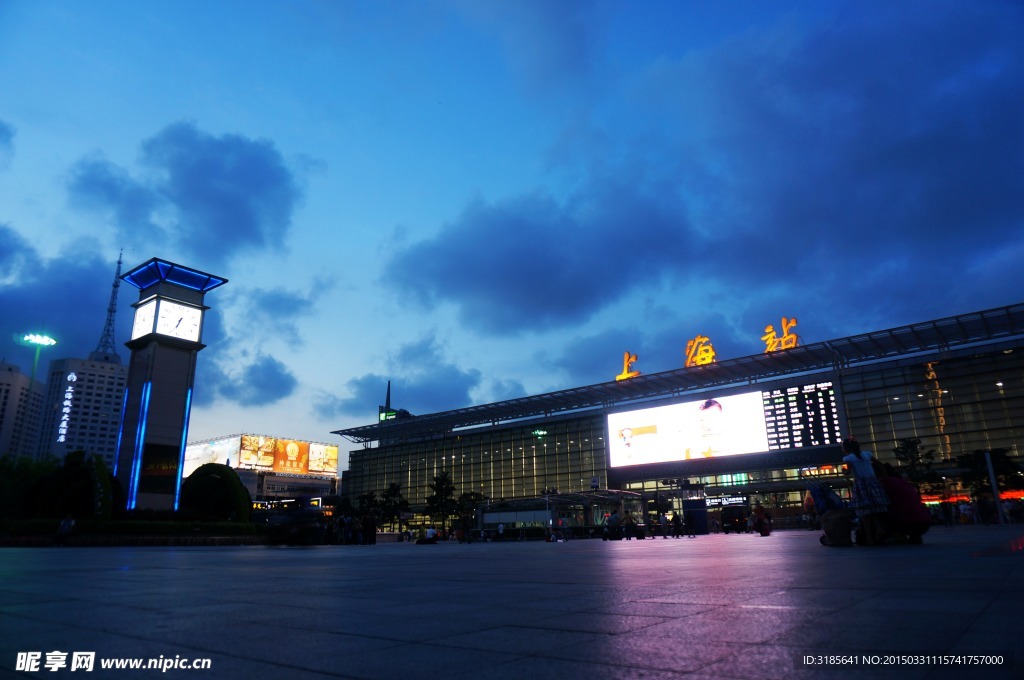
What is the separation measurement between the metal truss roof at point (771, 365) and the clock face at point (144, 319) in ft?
152

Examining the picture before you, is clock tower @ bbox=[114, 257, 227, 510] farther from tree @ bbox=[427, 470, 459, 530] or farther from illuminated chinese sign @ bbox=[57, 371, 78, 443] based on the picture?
illuminated chinese sign @ bbox=[57, 371, 78, 443]

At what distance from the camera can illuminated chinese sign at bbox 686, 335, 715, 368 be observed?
222 ft

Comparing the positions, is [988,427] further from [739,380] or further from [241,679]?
[241,679]

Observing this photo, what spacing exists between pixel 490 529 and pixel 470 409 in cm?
3551

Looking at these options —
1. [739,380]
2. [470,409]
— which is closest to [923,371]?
[739,380]

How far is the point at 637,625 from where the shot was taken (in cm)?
298

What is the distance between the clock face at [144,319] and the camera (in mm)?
42406

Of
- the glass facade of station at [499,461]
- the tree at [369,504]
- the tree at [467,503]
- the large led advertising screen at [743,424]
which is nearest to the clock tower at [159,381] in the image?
the tree at [467,503]

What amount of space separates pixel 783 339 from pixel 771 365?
320 centimetres

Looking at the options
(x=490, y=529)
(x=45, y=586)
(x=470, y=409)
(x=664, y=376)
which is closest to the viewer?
(x=45, y=586)

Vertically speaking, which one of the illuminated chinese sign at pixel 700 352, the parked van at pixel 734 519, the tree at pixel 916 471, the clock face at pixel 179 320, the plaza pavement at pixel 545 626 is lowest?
the parked van at pixel 734 519

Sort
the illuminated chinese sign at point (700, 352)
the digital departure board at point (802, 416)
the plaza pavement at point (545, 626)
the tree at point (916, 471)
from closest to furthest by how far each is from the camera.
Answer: the plaza pavement at point (545, 626) → the tree at point (916, 471) → the digital departure board at point (802, 416) → the illuminated chinese sign at point (700, 352)

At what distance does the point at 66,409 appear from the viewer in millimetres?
154625

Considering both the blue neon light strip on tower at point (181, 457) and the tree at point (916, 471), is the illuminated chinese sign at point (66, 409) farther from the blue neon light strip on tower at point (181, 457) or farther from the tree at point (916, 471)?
the tree at point (916, 471)
